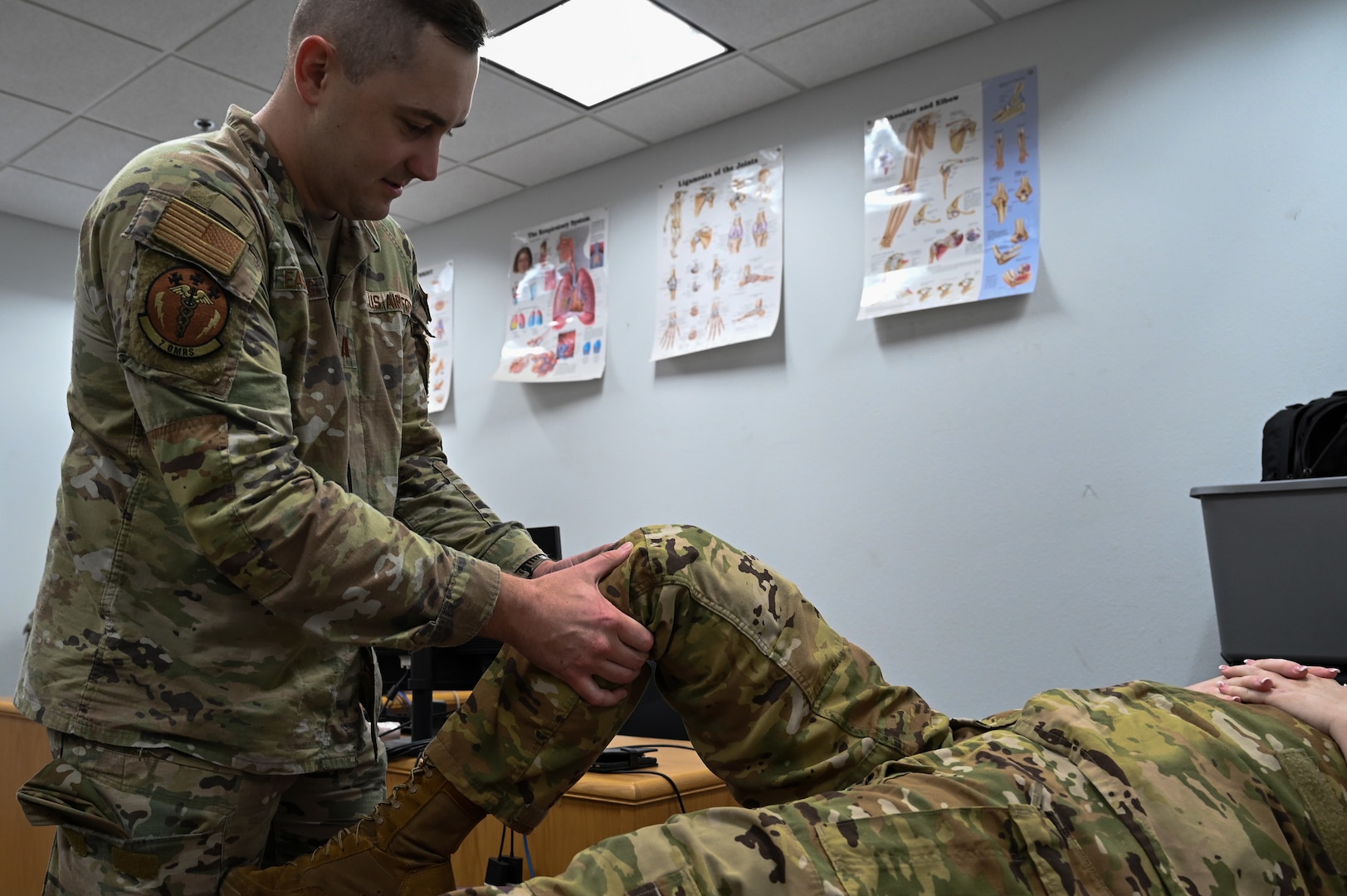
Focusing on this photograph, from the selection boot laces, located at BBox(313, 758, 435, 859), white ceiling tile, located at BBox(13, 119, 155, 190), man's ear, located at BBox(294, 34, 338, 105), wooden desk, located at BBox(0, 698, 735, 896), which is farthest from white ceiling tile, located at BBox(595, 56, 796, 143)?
boot laces, located at BBox(313, 758, 435, 859)

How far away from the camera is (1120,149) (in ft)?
6.82

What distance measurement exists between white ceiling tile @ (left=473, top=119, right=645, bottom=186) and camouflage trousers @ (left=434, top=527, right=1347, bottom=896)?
206 cm

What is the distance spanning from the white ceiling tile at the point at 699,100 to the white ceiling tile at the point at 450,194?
0.62m

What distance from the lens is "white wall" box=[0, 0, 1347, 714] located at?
190cm

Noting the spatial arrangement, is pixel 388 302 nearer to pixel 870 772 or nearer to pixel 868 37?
pixel 870 772

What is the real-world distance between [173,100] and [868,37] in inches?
73.0

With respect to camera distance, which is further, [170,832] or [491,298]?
[491,298]

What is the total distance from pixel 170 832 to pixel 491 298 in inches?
103

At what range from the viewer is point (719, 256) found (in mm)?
2727

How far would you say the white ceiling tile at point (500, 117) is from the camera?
2568 millimetres

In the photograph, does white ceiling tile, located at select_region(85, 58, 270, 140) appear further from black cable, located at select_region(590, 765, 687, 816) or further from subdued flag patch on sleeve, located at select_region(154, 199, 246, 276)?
black cable, located at select_region(590, 765, 687, 816)

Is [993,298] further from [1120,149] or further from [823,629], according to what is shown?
[823,629]

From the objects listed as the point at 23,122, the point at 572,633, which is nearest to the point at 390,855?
the point at 572,633

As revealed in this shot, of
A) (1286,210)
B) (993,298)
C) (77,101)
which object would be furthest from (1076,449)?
(77,101)
